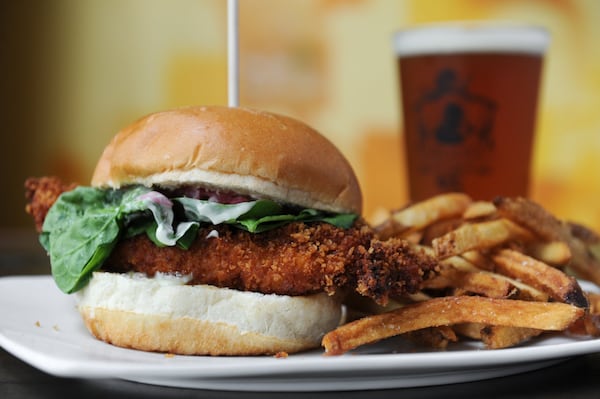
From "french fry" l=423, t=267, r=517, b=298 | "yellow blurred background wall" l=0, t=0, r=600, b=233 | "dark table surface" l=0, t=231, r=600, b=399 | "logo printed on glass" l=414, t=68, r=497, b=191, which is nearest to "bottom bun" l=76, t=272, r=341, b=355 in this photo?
"dark table surface" l=0, t=231, r=600, b=399

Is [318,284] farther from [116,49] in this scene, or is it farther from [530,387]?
[116,49]

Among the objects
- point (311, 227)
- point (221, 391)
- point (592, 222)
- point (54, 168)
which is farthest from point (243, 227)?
point (54, 168)

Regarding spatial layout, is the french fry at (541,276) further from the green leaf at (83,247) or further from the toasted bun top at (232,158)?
the green leaf at (83,247)

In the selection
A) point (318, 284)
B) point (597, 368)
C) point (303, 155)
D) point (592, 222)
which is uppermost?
Answer: point (303, 155)

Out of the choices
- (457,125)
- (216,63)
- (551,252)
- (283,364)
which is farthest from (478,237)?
(216,63)

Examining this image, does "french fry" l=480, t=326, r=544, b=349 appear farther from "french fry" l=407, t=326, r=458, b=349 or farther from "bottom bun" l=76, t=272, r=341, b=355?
"bottom bun" l=76, t=272, r=341, b=355
